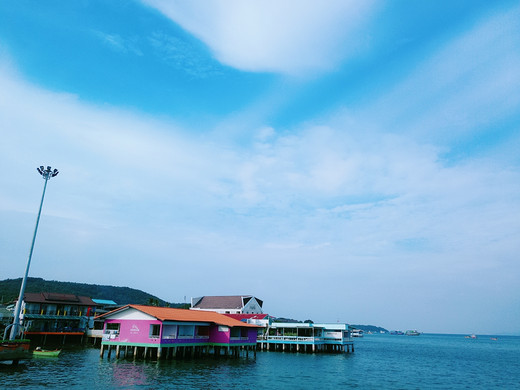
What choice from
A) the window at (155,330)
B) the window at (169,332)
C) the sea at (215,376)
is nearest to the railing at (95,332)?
the sea at (215,376)

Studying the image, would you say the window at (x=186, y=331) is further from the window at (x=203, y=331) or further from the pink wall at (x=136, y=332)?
the pink wall at (x=136, y=332)

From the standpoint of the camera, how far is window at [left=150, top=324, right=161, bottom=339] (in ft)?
147

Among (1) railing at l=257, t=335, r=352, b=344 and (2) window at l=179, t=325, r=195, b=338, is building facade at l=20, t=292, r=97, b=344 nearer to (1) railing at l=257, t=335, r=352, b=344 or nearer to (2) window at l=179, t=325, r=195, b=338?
(2) window at l=179, t=325, r=195, b=338

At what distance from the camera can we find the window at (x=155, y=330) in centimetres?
4494

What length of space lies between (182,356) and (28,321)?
3531 cm

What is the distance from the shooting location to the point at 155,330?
45531mm

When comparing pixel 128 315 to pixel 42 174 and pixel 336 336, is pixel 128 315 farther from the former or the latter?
pixel 336 336

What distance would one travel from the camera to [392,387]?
40.4 m

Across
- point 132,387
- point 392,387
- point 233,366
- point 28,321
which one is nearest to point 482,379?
point 392,387

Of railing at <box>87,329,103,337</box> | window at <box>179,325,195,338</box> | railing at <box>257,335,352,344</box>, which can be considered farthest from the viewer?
railing at <box>257,335,352,344</box>

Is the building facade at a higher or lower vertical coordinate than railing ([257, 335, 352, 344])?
higher

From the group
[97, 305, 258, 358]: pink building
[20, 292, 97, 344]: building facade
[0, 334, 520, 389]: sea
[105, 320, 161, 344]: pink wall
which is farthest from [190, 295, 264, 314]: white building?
[105, 320, 161, 344]: pink wall

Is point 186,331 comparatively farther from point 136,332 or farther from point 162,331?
point 136,332

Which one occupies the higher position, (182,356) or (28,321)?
(28,321)
